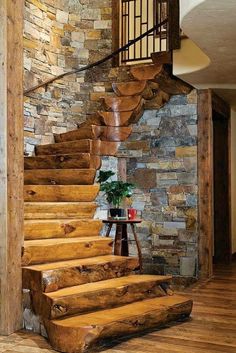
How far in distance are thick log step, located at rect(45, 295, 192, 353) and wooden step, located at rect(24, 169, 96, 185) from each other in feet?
5.34

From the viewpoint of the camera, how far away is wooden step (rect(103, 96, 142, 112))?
5801mm

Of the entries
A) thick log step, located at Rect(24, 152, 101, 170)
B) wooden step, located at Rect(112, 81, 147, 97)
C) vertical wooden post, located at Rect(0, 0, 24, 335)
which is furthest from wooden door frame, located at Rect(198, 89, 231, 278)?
vertical wooden post, located at Rect(0, 0, 24, 335)

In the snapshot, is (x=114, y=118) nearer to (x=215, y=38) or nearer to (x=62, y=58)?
(x=62, y=58)

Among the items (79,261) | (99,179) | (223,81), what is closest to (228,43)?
(223,81)

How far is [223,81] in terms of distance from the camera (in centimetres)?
563

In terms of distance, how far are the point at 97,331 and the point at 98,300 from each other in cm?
48

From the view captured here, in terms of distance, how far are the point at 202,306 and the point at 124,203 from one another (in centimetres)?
198

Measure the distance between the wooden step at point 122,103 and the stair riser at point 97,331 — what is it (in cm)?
278

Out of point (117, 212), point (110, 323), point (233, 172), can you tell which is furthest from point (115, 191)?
point (233, 172)

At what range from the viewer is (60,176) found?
5.20 meters

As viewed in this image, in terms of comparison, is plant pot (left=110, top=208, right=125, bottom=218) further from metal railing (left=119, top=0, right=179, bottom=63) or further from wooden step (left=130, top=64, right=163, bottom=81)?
metal railing (left=119, top=0, right=179, bottom=63)

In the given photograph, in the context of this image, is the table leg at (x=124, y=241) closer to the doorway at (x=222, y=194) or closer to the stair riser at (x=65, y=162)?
the stair riser at (x=65, y=162)

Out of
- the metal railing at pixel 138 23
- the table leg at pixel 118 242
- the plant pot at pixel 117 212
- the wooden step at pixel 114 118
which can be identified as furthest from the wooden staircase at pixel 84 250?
the metal railing at pixel 138 23

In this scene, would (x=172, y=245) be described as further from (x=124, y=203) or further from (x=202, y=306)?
(x=202, y=306)
